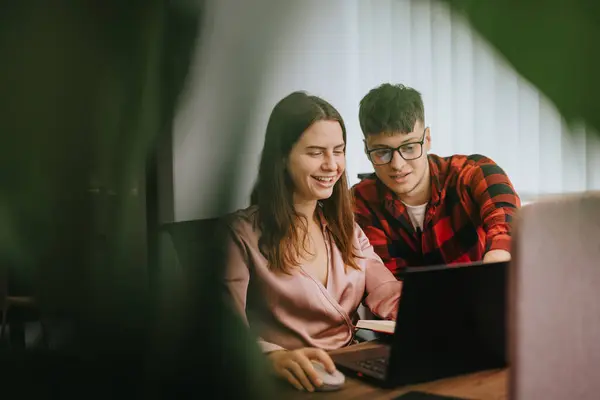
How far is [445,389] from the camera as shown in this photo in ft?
1.63

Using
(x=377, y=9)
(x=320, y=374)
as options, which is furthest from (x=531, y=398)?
(x=377, y=9)

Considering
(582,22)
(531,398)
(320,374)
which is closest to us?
(582,22)

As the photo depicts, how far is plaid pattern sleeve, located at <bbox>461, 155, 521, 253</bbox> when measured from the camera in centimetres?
57

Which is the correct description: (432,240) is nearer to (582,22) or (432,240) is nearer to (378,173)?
(378,173)

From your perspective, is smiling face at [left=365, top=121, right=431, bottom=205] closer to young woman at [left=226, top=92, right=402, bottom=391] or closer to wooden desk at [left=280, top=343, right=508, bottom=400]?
young woman at [left=226, top=92, right=402, bottom=391]

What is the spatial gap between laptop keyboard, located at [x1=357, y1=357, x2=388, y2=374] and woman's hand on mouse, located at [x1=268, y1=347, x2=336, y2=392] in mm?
65

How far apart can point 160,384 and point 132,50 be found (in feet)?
0.58

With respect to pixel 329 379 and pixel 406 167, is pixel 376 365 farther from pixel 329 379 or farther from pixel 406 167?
pixel 406 167

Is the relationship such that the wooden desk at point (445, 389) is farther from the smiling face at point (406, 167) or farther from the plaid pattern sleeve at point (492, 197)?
the smiling face at point (406, 167)

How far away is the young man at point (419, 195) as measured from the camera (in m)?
0.58

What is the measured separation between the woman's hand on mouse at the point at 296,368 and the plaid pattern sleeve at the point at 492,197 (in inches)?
8.0

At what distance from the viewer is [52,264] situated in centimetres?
33

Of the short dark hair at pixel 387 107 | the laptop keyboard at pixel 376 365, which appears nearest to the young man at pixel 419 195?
the short dark hair at pixel 387 107

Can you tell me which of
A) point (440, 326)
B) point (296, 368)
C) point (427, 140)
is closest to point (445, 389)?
point (440, 326)
